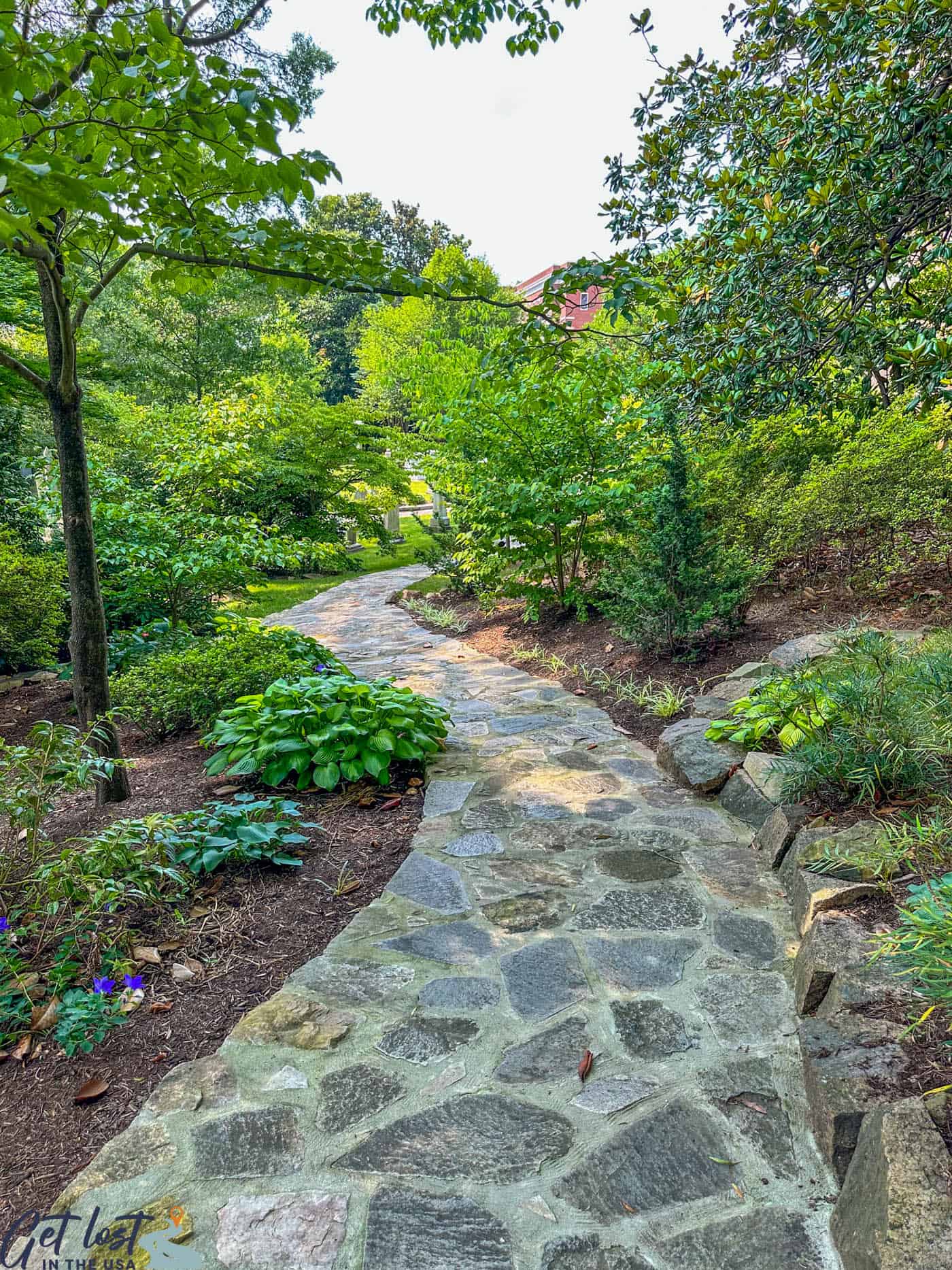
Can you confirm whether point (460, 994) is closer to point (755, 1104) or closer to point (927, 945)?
point (755, 1104)

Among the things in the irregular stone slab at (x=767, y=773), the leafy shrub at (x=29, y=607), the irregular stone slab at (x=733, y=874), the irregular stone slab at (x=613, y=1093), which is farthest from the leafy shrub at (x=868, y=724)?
the leafy shrub at (x=29, y=607)

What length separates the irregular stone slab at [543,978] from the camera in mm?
2064

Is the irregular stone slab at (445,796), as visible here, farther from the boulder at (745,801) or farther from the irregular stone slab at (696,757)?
the boulder at (745,801)

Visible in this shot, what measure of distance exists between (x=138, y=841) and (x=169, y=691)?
1926 mm

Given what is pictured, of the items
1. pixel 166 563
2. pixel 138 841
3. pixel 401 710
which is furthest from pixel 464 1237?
pixel 166 563

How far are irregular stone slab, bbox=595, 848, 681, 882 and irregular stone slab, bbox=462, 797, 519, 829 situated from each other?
1.69 feet

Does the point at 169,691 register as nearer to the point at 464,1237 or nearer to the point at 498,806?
the point at 498,806

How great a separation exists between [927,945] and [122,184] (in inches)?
124

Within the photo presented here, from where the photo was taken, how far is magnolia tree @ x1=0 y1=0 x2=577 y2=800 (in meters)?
1.61

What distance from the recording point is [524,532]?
22.3 ft

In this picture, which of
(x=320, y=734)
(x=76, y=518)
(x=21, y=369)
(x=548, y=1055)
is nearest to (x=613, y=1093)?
(x=548, y=1055)

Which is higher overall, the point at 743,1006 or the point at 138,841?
the point at 138,841

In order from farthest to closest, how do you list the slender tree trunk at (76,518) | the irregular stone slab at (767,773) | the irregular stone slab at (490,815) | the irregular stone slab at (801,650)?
the irregular stone slab at (801,650) < the irregular stone slab at (490,815) < the irregular stone slab at (767,773) < the slender tree trunk at (76,518)

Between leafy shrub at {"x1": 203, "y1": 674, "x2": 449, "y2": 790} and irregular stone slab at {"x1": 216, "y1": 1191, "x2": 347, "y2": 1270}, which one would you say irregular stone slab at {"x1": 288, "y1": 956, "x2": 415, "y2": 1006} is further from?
leafy shrub at {"x1": 203, "y1": 674, "x2": 449, "y2": 790}
